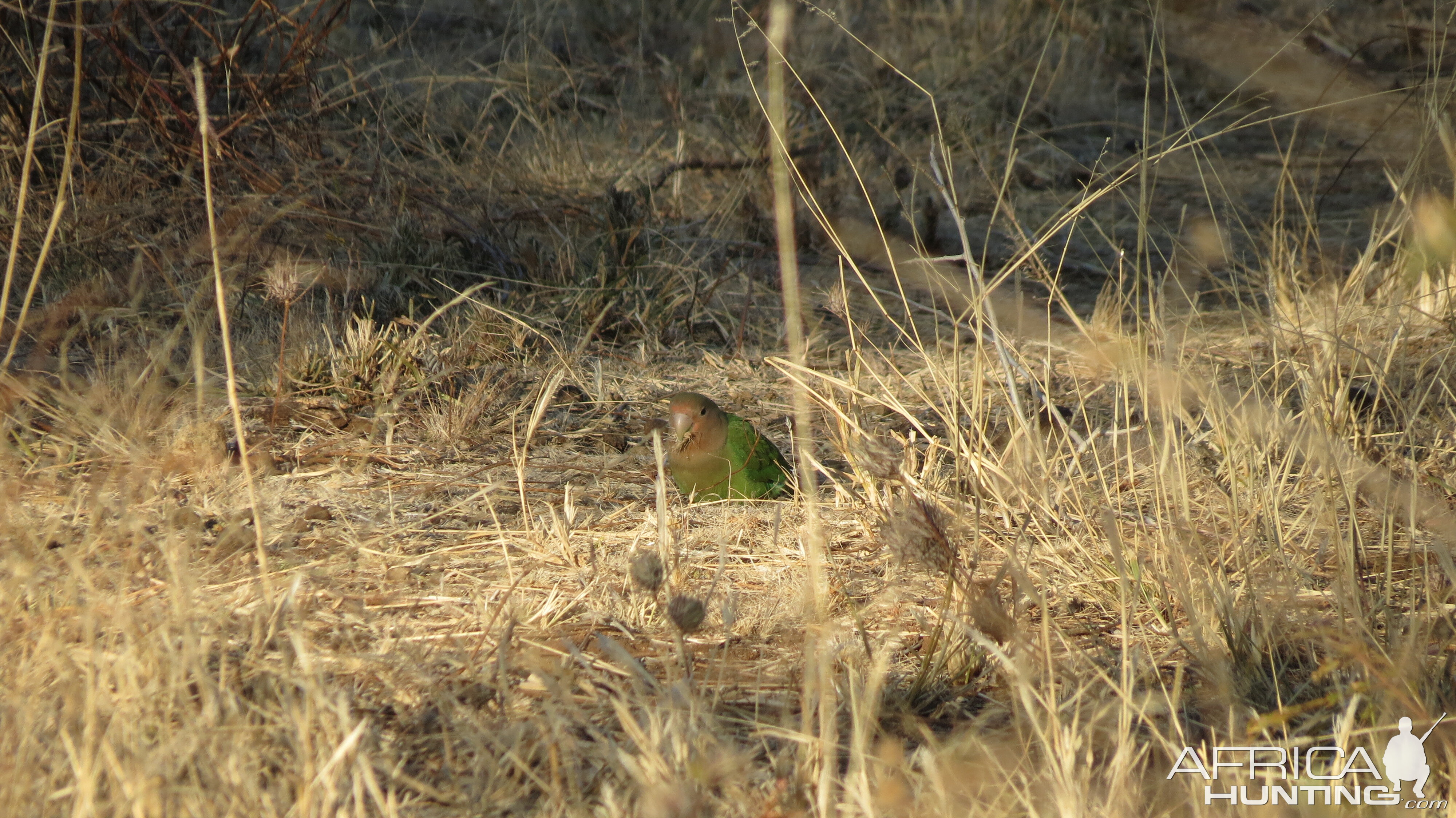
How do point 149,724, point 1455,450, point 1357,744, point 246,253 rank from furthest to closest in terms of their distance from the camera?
point 246,253 → point 1455,450 → point 1357,744 → point 149,724

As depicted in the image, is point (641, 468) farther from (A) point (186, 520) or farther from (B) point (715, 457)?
(A) point (186, 520)

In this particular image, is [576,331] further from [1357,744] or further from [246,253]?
[1357,744]

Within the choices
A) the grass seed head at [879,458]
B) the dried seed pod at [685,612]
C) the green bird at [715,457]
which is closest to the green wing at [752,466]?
the green bird at [715,457]

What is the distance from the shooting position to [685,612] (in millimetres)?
1740

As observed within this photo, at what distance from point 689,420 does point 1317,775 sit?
1.86 metres

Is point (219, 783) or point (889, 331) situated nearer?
point (219, 783)

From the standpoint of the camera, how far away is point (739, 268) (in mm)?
4992

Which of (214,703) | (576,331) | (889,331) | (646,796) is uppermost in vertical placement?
Answer: (214,703)

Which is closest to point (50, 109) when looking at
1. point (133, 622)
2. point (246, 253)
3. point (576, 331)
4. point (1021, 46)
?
point (246, 253)

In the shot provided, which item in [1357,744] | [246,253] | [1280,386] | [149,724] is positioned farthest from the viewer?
[246,253]

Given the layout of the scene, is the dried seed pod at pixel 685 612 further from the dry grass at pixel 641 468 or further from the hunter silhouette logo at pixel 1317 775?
the hunter silhouette logo at pixel 1317 775

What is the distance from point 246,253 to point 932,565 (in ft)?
10.9

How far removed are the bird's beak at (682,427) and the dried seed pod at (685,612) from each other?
4.64 feet

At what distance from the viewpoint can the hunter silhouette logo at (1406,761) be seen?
1.69m
